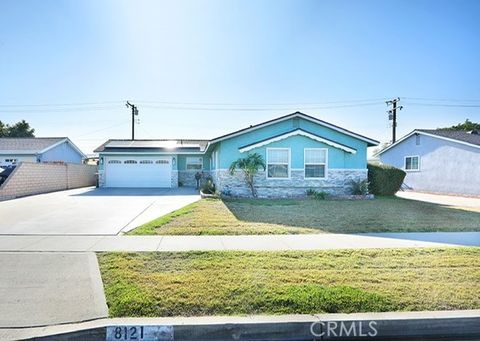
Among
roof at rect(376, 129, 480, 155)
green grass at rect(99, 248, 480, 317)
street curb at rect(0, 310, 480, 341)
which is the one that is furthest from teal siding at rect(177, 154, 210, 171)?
street curb at rect(0, 310, 480, 341)

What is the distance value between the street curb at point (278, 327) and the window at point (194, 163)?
23.0m

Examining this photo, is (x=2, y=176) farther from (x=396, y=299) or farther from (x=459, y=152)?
(x=459, y=152)

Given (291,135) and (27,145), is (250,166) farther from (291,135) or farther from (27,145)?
(27,145)

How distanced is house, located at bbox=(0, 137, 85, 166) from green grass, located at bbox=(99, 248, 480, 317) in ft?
84.5

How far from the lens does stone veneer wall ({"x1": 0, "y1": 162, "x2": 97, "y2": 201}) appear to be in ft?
55.9

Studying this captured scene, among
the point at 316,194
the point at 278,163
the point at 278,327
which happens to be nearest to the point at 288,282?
the point at 278,327

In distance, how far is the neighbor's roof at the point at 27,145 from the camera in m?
26.7

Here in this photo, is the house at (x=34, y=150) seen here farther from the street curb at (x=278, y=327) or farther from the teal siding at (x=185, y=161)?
the street curb at (x=278, y=327)

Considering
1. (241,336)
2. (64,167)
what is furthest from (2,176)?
(241,336)

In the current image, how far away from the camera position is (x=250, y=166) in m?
15.9

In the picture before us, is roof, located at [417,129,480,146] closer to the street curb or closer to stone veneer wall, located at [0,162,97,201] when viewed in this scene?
the street curb

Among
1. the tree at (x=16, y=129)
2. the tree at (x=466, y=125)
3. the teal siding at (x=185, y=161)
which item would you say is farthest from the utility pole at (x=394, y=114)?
the tree at (x=16, y=129)

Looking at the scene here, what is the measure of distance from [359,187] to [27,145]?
2713 cm

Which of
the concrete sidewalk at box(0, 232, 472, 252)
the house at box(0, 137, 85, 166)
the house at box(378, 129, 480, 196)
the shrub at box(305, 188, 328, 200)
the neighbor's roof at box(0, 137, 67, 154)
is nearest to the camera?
the concrete sidewalk at box(0, 232, 472, 252)
